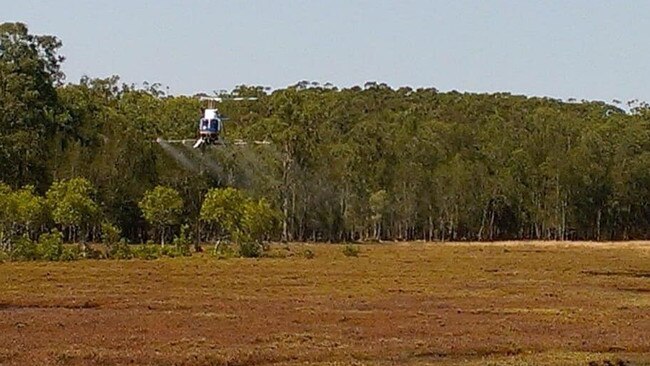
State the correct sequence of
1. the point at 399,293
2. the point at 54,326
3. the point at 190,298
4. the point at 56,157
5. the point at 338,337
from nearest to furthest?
the point at 338,337 < the point at 54,326 < the point at 190,298 < the point at 399,293 < the point at 56,157

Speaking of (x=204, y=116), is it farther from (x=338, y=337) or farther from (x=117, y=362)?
(x=117, y=362)

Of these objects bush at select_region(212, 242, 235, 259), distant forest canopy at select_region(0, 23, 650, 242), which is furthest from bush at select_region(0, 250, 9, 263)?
distant forest canopy at select_region(0, 23, 650, 242)

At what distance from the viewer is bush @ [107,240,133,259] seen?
81.3 m

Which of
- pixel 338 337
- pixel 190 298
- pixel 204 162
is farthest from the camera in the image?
pixel 204 162

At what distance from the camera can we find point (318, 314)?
40.6 metres

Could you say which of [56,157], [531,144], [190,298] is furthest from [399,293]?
[531,144]

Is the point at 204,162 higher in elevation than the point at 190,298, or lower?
higher

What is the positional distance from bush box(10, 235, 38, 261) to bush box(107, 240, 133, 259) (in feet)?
21.7

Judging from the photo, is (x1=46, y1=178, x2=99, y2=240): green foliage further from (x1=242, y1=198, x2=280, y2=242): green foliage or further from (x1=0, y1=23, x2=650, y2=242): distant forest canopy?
(x1=0, y1=23, x2=650, y2=242): distant forest canopy

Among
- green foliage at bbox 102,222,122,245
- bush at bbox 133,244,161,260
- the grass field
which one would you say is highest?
green foliage at bbox 102,222,122,245

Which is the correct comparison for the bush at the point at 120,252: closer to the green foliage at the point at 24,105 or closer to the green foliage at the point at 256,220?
the green foliage at the point at 256,220

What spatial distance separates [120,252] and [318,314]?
43.4 m

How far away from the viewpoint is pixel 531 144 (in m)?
134

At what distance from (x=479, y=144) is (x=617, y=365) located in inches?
4385
